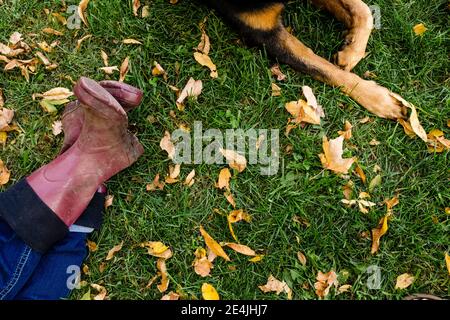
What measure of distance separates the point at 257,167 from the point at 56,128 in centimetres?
148

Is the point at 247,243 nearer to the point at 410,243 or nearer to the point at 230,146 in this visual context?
the point at 230,146

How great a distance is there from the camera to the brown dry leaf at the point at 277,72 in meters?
3.44

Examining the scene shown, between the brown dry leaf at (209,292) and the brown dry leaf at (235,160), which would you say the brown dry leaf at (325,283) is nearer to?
the brown dry leaf at (209,292)

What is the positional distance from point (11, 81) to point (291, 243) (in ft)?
7.84

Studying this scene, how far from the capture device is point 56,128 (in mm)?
3479

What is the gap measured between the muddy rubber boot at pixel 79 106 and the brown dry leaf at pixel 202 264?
1.07m

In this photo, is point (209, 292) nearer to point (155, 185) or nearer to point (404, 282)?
point (155, 185)

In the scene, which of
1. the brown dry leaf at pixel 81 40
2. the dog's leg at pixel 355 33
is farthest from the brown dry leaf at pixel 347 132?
→ the brown dry leaf at pixel 81 40

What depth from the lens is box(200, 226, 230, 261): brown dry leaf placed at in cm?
310

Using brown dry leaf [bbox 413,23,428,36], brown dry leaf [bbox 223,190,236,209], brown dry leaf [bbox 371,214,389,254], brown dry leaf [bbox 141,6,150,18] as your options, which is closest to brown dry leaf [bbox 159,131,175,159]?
brown dry leaf [bbox 223,190,236,209]

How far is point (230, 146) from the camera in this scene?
3.36m

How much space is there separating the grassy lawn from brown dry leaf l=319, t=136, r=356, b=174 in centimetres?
5
